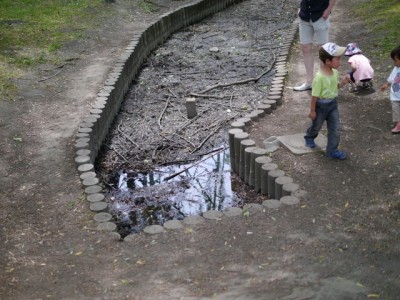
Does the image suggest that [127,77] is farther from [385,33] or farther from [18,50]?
[385,33]

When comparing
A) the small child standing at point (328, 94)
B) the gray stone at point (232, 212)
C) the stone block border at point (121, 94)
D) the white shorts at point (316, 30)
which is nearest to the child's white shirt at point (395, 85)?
the small child standing at point (328, 94)

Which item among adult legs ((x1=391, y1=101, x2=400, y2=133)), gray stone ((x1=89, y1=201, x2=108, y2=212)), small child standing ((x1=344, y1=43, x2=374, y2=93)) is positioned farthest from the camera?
small child standing ((x1=344, y1=43, x2=374, y2=93))

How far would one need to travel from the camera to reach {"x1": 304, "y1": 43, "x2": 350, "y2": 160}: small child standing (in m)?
6.25

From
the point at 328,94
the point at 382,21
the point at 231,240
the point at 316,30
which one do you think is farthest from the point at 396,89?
the point at 382,21

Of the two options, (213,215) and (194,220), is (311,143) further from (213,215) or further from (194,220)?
(194,220)

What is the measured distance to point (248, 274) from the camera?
15.5ft

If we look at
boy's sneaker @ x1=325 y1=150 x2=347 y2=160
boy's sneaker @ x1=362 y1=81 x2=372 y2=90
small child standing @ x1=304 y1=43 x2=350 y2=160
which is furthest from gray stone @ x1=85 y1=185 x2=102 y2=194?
boy's sneaker @ x1=362 y1=81 x2=372 y2=90

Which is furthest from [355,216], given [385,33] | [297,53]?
[385,33]

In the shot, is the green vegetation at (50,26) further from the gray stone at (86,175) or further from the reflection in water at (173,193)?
the gray stone at (86,175)

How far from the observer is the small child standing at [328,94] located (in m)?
6.25

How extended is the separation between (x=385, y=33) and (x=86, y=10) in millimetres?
7075

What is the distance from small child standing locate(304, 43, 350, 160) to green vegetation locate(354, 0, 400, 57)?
3977mm

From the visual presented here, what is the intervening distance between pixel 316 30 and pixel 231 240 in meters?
4.20

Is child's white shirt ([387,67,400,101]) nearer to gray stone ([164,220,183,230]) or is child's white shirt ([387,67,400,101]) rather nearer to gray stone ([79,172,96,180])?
gray stone ([164,220,183,230])
